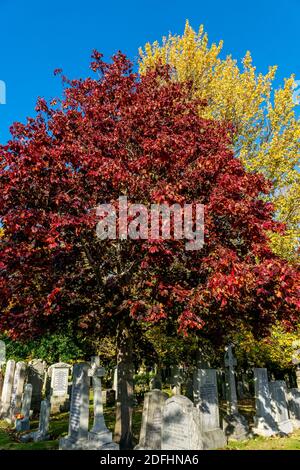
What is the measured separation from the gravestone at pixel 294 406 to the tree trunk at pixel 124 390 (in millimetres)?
7965

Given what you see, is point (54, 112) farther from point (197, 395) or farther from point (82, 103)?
point (197, 395)

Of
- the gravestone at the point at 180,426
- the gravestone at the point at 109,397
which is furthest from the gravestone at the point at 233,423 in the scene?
the gravestone at the point at 109,397

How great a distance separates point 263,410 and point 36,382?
38.3 ft

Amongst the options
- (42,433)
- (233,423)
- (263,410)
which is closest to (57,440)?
(42,433)

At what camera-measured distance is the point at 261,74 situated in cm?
1856

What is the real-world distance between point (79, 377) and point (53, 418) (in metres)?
8.80

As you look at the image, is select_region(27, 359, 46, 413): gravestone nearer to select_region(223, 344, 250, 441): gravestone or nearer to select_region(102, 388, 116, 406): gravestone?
select_region(102, 388, 116, 406): gravestone

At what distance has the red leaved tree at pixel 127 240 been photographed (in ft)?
23.7

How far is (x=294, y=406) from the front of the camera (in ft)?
46.1

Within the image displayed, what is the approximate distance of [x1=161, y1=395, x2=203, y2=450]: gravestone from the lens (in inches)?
314

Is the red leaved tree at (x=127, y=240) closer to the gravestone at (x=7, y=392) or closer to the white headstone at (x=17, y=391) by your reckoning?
the white headstone at (x=17, y=391)

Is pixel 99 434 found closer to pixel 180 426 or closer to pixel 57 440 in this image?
pixel 180 426

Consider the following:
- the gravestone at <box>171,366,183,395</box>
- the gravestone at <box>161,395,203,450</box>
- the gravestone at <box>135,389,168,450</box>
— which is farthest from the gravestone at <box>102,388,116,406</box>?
the gravestone at <box>161,395,203,450</box>

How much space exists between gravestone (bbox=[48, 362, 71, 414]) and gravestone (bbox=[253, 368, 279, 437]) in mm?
10734
